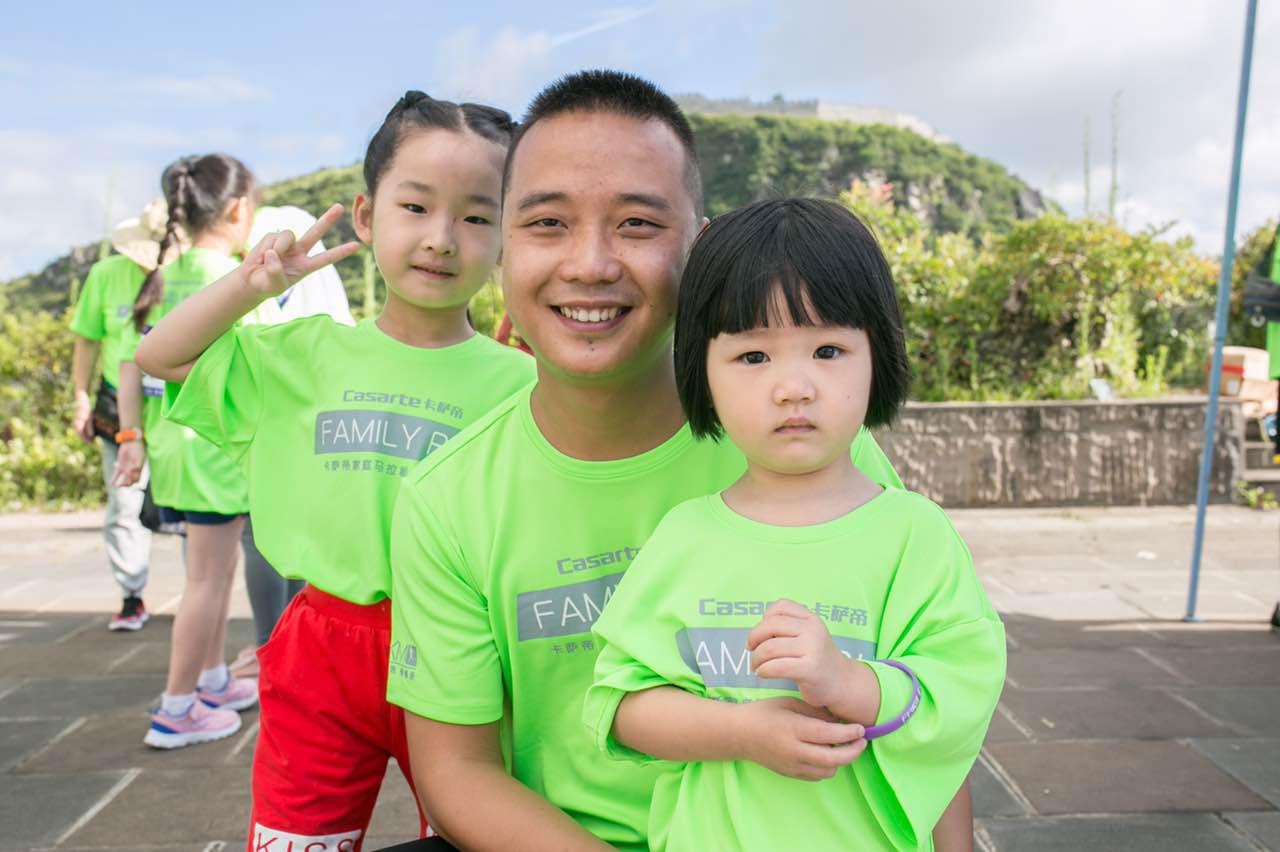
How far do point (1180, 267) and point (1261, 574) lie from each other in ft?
11.9

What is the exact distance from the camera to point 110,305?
15.1ft

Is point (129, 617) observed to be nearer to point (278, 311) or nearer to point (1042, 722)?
point (278, 311)

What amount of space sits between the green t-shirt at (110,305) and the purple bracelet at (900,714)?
402 cm

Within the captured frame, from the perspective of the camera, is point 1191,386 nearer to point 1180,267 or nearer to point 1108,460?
point 1180,267

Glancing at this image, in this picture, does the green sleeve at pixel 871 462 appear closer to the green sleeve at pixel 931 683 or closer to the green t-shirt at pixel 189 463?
the green sleeve at pixel 931 683

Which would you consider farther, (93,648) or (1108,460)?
(1108,460)

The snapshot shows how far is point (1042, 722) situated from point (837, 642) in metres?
2.50

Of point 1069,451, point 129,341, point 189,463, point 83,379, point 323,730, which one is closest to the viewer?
point 323,730

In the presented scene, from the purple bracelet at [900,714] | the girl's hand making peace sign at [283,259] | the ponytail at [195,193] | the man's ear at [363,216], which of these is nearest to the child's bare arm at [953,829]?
the purple bracelet at [900,714]

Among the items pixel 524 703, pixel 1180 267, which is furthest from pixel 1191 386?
pixel 524 703

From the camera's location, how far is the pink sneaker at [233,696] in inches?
143

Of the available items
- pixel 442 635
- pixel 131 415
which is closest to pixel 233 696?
pixel 131 415

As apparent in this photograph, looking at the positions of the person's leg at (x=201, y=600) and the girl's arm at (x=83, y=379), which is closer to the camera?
the person's leg at (x=201, y=600)

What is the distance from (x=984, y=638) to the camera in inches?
50.1
